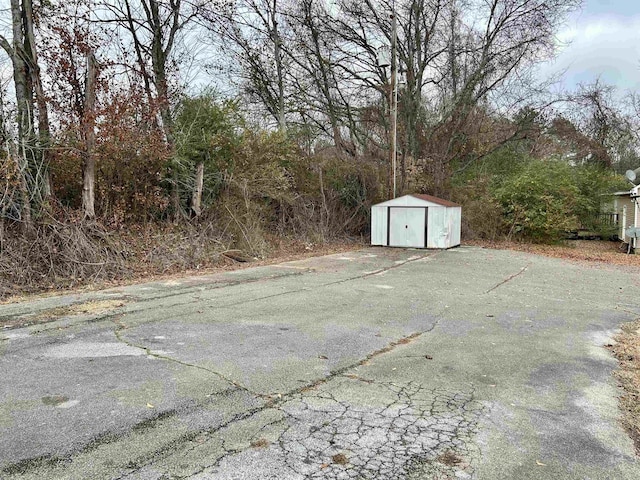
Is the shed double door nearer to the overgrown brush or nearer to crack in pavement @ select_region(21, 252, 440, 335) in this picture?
crack in pavement @ select_region(21, 252, 440, 335)

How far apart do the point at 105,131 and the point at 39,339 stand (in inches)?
235

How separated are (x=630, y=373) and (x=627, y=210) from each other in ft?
54.3

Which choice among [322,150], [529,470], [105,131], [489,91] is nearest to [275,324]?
[529,470]

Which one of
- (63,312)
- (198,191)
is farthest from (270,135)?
(63,312)

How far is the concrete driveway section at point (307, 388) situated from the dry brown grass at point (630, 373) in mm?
90

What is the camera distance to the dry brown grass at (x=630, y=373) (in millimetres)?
3145

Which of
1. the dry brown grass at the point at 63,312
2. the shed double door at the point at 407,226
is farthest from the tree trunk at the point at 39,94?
the shed double door at the point at 407,226

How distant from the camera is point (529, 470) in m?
2.52

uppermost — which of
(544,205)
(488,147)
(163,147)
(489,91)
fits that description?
(489,91)

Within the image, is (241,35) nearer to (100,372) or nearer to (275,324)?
(275,324)

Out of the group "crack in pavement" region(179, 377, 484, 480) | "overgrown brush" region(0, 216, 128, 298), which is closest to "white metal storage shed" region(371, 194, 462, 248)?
"overgrown brush" region(0, 216, 128, 298)

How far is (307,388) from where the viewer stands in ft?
11.7

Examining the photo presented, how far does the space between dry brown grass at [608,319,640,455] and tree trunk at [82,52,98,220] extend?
30.6 feet

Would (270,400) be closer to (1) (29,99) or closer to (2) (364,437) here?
(2) (364,437)
